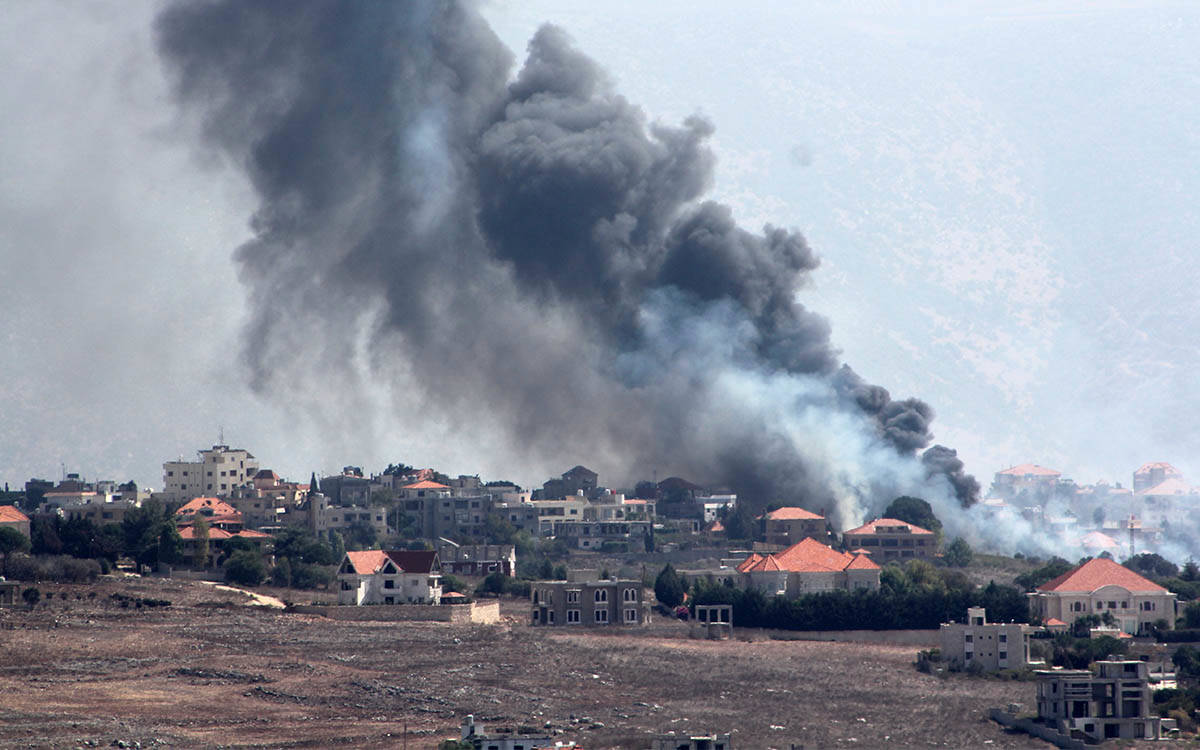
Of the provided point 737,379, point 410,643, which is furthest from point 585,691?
point 737,379

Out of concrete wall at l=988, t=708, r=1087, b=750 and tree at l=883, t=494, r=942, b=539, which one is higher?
tree at l=883, t=494, r=942, b=539

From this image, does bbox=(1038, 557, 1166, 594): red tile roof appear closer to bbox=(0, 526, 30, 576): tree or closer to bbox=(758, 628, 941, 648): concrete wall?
bbox=(758, 628, 941, 648): concrete wall

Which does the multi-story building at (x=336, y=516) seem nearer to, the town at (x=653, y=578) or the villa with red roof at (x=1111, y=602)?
the town at (x=653, y=578)

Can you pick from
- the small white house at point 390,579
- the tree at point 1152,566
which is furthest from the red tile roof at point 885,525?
the small white house at point 390,579

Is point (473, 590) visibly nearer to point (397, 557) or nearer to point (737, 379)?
point (397, 557)

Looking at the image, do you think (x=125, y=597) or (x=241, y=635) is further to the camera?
(x=125, y=597)

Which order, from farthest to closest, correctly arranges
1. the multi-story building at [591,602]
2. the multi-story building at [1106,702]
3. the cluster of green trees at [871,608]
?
the multi-story building at [591,602] < the cluster of green trees at [871,608] < the multi-story building at [1106,702]

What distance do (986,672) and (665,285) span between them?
5924cm

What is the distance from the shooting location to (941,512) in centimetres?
15000

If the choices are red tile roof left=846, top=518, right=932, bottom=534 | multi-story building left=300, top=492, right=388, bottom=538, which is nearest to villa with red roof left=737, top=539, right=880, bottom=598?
red tile roof left=846, top=518, right=932, bottom=534

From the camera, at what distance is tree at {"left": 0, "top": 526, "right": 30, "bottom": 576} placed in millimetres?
118750

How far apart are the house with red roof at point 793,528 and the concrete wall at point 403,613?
32958 mm

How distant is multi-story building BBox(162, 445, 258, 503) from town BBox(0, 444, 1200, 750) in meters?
0.17

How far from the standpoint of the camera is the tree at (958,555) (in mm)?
136000
